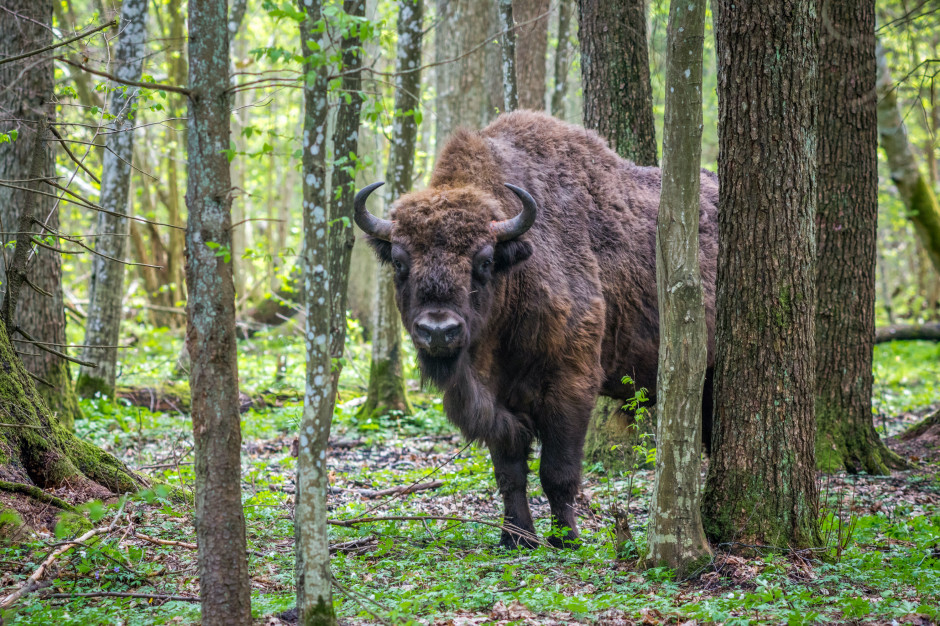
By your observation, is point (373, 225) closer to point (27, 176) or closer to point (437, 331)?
point (437, 331)

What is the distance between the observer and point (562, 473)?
21.5ft

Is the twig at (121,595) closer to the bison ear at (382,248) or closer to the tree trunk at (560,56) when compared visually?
the bison ear at (382,248)

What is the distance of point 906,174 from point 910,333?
5540 mm

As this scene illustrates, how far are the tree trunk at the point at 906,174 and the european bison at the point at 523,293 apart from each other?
7.91m

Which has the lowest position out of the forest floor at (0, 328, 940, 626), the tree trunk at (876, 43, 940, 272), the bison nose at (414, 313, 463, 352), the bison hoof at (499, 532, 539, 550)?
the bison hoof at (499, 532, 539, 550)

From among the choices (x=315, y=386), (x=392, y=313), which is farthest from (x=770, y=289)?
(x=392, y=313)

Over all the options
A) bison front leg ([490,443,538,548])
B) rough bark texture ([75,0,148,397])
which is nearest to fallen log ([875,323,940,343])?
bison front leg ([490,443,538,548])

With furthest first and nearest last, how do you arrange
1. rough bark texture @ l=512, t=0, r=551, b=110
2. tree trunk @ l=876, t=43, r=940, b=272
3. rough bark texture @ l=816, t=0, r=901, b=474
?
rough bark texture @ l=512, t=0, r=551, b=110
tree trunk @ l=876, t=43, r=940, b=272
rough bark texture @ l=816, t=0, r=901, b=474

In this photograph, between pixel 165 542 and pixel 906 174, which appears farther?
pixel 906 174

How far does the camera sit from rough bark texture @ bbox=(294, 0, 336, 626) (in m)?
3.71

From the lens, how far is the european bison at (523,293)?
249 inches

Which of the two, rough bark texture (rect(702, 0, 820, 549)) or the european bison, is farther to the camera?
the european bison

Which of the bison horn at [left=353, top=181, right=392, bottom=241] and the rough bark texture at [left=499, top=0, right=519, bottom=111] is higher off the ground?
the rough bark texture at [left=499, top=0, right=519, bottom=111]

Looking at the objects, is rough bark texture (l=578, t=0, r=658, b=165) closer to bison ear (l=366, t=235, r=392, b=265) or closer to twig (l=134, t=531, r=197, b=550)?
bison ear (l=366, t=235, r=392, b=265)
